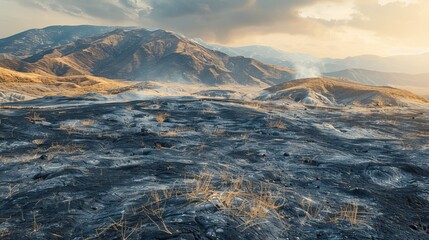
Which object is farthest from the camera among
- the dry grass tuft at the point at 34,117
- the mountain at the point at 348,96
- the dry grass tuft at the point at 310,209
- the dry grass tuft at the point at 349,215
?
the mountain at the point at 348,96

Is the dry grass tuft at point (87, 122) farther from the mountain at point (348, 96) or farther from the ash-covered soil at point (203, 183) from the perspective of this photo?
the mountain at point (348, 96)

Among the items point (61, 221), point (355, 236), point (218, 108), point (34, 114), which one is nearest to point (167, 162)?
point (61, 221)

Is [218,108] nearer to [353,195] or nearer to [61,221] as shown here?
[353,195]

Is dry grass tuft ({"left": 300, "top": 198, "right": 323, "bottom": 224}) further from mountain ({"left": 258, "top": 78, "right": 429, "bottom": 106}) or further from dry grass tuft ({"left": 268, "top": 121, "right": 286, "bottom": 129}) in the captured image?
mountain ({"left": 258, "top": 78, "right": 429, "bottom": 106})

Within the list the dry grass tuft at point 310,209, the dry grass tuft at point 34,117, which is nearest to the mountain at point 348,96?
the dry grass tuft at point 34,117

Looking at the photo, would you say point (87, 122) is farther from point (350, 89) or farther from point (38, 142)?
point (350, 89)

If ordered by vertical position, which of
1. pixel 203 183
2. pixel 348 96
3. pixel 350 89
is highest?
pixel 350 89

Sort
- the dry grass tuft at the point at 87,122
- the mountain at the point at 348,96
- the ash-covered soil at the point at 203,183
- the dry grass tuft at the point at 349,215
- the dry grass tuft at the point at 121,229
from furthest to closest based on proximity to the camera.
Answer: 1. the mountain at the point at 348,96
2. the dry grass tuft at the point at 87,122
3. the dry grass tuft at the point at 349,215
4. the ash-covered soil at the point at 203,183
5. the dry grass tuft at the point at 121,229

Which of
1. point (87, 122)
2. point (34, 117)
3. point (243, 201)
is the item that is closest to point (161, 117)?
point (87, 122)
